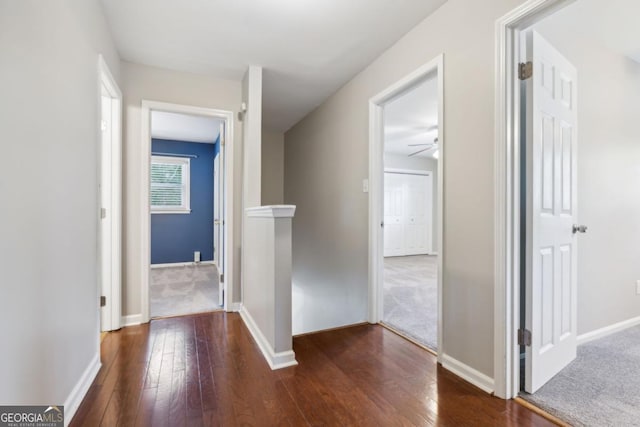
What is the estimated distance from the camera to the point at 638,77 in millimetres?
2584

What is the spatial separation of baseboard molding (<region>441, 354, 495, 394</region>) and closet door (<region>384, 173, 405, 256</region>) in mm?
5222

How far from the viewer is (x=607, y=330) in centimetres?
235

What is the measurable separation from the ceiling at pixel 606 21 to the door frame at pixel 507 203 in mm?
640

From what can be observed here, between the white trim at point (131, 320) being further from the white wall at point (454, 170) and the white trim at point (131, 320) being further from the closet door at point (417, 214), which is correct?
the closet door at point (417, 214)

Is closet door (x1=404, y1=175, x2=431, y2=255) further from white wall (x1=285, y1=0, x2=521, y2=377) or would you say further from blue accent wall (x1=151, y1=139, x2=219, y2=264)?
blue accent wall (x1=151, y1=139, x2=219, y2=264)

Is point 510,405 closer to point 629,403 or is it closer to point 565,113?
point 629,403

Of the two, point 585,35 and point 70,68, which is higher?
point 585,35

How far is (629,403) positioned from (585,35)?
2467 mm

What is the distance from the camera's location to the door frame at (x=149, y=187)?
2.68 m

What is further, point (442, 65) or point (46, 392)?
point (442, 65)

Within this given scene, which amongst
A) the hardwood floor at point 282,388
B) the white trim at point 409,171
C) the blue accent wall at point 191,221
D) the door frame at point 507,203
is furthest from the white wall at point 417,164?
the door frame at point 507,203

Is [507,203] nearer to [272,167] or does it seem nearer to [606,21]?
[606,21]

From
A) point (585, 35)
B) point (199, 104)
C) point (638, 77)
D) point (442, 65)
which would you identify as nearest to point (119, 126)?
point (199, 104)

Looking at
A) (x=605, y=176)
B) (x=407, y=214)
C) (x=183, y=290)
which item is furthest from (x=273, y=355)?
(x=407, y=214)
